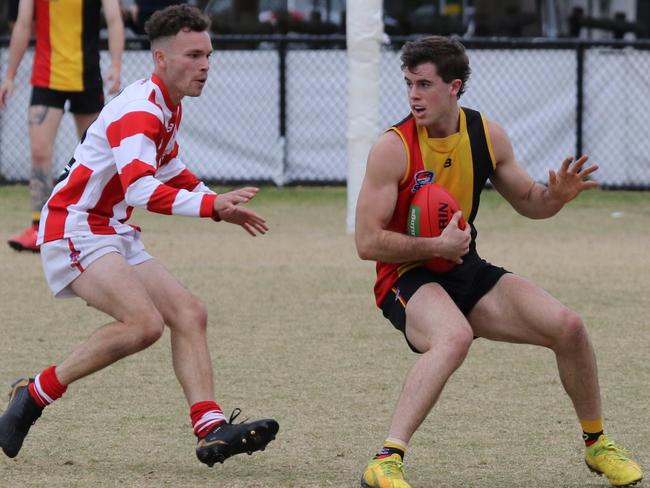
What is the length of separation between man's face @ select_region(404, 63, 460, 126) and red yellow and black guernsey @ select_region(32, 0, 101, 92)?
5481 millimetres

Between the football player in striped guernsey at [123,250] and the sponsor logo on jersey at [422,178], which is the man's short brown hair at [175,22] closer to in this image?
the football player in striped guernsey at [123,250]

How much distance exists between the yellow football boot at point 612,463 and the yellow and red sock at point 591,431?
0.07ft

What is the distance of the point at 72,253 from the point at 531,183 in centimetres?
175

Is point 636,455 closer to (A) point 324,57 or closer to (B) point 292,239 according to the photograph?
(B) point 292,239

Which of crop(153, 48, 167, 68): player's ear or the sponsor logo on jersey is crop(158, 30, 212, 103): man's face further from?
the sponsor logo on jersey

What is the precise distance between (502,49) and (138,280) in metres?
9.85

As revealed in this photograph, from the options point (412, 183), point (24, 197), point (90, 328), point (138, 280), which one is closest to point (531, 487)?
point (412, 183)

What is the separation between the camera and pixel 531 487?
5.00m

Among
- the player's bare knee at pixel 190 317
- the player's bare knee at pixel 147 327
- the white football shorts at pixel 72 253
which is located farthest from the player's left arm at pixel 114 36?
the player's bare knee at pixel 147 327

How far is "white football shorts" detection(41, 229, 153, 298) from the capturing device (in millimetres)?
5406

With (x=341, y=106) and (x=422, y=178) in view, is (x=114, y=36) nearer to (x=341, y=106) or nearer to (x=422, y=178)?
(x=341, y=106)

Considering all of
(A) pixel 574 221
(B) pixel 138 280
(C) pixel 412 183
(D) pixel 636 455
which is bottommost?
(A) pixel 574 221

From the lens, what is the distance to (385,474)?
4762 mm

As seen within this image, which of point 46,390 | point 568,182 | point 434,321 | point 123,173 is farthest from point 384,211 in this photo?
point 46,390
